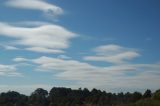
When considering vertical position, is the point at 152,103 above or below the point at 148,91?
below

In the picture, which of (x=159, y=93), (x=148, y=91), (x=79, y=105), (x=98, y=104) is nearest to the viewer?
(x=159, y=93)

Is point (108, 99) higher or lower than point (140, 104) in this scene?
higher

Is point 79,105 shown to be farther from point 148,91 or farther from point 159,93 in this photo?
point 159,93

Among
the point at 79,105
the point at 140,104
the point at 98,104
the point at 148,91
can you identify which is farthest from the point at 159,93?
the point at 79,105

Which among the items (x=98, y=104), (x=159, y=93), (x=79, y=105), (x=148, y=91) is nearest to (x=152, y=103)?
(x=159, y=93)

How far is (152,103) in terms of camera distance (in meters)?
80.1

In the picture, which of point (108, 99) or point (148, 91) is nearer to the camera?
point (148, 91)

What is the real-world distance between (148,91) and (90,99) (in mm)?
68276

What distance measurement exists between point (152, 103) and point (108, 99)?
4280 inches

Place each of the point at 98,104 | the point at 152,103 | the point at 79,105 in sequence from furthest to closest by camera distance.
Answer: the point at 79,105
the point at 98,104
the point at 152,103

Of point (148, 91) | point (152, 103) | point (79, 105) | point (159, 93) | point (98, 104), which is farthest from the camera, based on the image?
point (79, 105)

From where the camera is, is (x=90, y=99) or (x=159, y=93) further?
(x=90, y=99)

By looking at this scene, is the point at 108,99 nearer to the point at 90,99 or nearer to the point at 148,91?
the point at 90,99

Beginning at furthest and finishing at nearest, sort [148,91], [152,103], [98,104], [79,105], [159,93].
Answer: [79,105] < [98,104] < [148,91] < [159,93] < [152,103]
